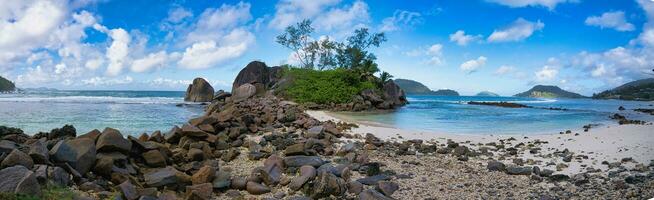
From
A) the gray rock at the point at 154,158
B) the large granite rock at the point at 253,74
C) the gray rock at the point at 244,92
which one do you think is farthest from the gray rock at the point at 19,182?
the large granite rock at the point at 253,74

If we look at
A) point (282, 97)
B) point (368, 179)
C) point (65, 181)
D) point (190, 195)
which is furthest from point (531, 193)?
point (282, 97)

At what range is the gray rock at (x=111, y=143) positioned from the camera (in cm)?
627

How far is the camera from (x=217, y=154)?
26.0 feet

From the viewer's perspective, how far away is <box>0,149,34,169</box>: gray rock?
194 inches

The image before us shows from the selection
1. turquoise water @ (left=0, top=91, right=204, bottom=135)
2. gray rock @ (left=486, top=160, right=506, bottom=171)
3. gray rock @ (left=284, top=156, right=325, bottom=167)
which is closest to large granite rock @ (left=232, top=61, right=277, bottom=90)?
turquoise water @ (left=0, top=91, right=204, bottom=135)

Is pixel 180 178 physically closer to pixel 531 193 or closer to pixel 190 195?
pixel 190 195

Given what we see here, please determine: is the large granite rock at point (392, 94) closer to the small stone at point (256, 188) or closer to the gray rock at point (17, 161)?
the small stone at point (256, 188)

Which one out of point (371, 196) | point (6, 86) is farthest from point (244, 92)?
point (6, 86)

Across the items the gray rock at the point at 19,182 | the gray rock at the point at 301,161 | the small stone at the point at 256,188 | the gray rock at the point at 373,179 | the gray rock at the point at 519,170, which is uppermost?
the gray rock at the point at 19,182

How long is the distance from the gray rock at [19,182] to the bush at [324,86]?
23068mm

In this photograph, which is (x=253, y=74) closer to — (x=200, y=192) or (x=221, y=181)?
(x=221, y=181)

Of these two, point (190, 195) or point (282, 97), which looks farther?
point (282, 97)

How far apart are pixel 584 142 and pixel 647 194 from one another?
517 centimetres

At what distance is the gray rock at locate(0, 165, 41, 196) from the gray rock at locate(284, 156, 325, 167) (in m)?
3.46
